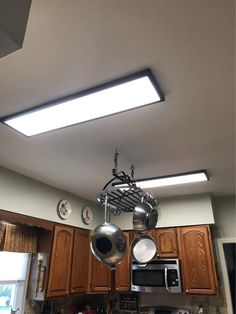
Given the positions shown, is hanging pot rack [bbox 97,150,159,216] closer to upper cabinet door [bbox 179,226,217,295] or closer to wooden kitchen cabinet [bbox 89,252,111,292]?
upper cabinet door [bbox 179,226,217,295]

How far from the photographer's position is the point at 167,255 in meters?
3.63

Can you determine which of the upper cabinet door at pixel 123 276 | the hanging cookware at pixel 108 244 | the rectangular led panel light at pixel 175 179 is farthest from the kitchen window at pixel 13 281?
the rectangular led panel light at pixel 175 179

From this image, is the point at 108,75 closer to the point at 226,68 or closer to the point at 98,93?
the point at 98,93

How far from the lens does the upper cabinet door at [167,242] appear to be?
3637 mm

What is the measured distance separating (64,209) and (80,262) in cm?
81

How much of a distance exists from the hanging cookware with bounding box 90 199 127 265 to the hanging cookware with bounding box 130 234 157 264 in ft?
1.48

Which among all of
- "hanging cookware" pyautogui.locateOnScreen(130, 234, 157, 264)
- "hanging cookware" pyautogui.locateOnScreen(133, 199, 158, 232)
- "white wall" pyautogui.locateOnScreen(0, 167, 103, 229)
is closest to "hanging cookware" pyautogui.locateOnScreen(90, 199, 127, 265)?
"hanging cookware" pyautogui.locateOnScreen(133, 199, 158, 232)

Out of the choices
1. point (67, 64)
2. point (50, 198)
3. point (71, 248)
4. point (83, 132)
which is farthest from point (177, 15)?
point (71, 248)

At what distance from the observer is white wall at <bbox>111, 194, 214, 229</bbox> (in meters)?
3.65

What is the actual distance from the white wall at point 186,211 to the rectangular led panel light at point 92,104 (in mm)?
2504

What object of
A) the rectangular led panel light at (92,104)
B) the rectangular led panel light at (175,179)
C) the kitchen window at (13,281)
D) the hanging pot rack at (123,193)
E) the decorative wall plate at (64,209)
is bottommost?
the kitchen window at (13,281)

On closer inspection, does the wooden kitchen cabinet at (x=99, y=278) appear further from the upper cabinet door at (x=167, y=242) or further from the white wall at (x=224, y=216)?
the white wall at (x=224, y=216)

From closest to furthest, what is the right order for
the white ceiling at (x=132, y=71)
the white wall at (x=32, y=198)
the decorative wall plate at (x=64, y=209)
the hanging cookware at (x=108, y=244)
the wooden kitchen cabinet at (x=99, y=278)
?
1. the white ceiling at (x=132, y=71)
2. the hanging cookware at (x=108, y=244)
3. the white wall at (x=32, y=198)
4. the decorative wall plate at (x=64, y=209)
5. the wooden kitchen cabinet at (x=99, y=278)

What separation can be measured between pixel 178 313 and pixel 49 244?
205 centimetres
